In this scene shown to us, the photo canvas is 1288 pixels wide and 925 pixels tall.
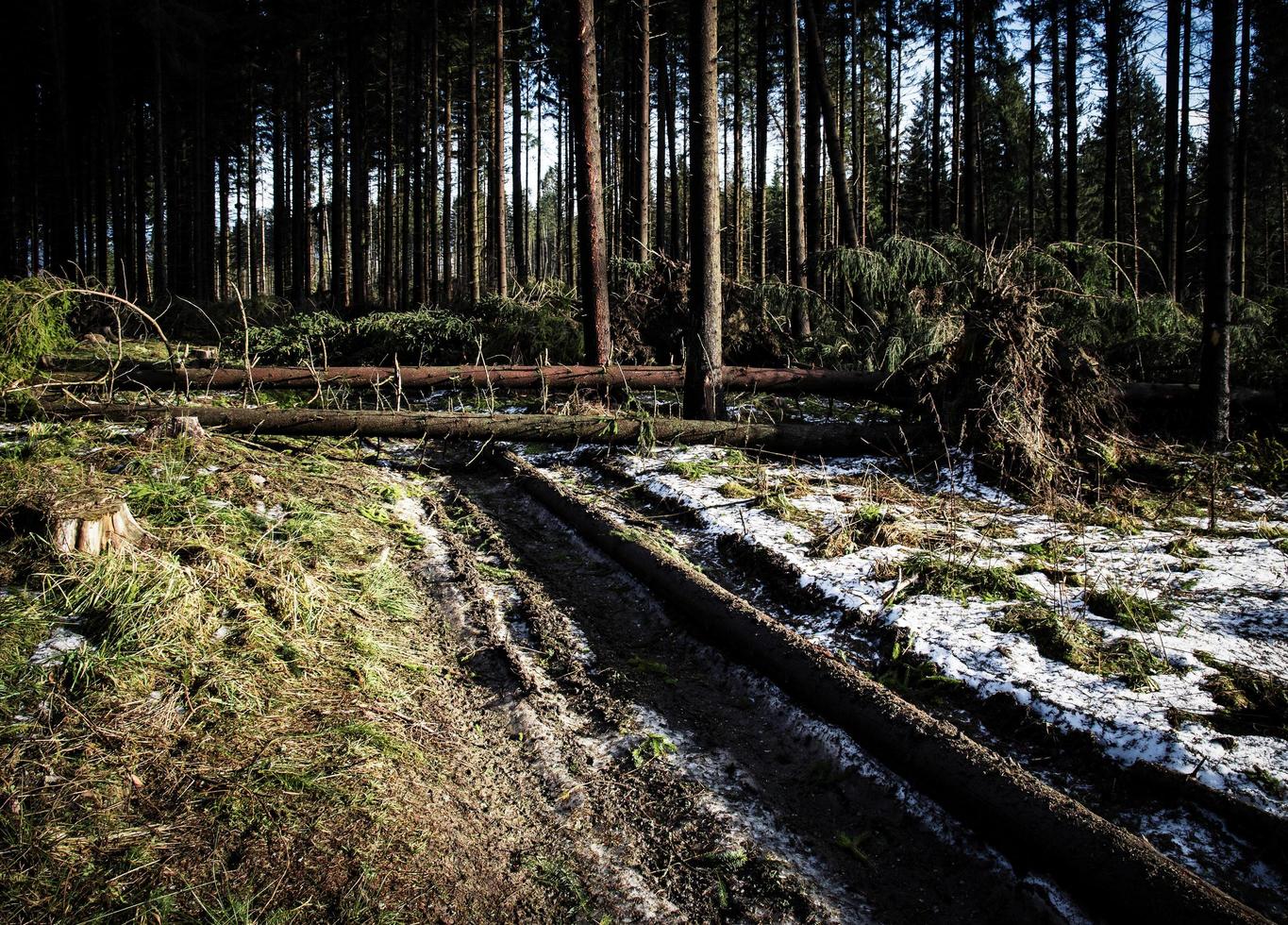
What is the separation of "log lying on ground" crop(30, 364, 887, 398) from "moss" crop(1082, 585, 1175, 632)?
586 centimetres

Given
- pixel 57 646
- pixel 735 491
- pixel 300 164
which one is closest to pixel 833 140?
pixel 735 491

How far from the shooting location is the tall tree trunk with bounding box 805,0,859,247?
13.7m

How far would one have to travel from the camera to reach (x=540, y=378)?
32.9 feet

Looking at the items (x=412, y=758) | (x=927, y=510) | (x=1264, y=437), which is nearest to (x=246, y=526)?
(x=412, y=758)

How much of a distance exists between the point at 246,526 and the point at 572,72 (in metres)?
8.45

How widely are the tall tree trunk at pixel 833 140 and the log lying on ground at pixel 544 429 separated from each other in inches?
293

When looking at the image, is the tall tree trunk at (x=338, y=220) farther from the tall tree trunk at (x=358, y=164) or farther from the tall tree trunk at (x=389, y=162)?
the tall tree trunk at (x=389, y=162)

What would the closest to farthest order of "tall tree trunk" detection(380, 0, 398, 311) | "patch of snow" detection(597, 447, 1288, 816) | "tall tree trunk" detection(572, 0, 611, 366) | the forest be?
the forest
"patch of snow" detection(597, 447, 1288, 816)
"tall tree trunk" detection(572, 0, 611, 366)
"tall tree trunk" detection(380, 0, 398, 311)

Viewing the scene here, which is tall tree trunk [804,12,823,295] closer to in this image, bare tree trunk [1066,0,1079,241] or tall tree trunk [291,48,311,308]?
bare tree trunk [1066,0,1079,241]

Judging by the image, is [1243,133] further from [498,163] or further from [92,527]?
[92,527]

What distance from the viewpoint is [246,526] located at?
443 centimetres

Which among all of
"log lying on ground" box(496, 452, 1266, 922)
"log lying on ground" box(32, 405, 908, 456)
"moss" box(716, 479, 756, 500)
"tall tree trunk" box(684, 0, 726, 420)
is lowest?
"log lying on ground" box(496, 452, 1266, 922)

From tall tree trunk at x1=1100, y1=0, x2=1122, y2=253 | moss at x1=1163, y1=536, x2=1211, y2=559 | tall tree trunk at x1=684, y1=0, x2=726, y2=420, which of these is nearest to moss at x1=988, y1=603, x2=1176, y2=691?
moss at x1=1163, y1=536, x2=1211, y2=559

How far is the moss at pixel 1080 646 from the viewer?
3.16 m
